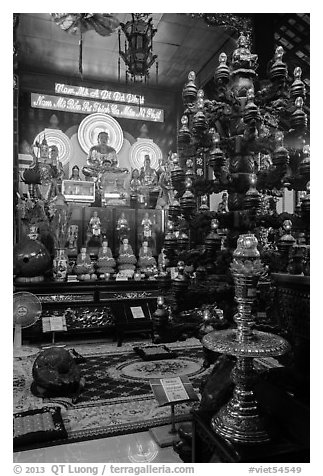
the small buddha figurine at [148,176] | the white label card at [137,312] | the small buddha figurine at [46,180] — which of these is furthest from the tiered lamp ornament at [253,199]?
the small buddha figurine at [148,176]

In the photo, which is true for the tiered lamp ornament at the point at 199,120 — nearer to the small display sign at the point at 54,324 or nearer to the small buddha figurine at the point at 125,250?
the small display sign at the point at 54,324

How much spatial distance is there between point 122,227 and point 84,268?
1.30m

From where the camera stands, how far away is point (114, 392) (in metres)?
3.19

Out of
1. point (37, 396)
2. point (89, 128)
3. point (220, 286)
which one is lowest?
point (37, 396)

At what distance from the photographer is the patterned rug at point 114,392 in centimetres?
256

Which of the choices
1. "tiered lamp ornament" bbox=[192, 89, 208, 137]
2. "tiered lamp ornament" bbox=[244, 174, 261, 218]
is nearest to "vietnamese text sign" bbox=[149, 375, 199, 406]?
"tiered lamp ornament" bbox=[244, 174, 261, 218]

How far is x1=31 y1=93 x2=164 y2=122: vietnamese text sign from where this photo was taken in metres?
7.13

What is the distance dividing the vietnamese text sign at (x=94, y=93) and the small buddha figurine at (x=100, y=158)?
2.20 feet

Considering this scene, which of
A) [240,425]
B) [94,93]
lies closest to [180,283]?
[240,425]

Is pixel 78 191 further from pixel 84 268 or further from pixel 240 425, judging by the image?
pixel 240 425

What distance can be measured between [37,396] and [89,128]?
5.62 m
